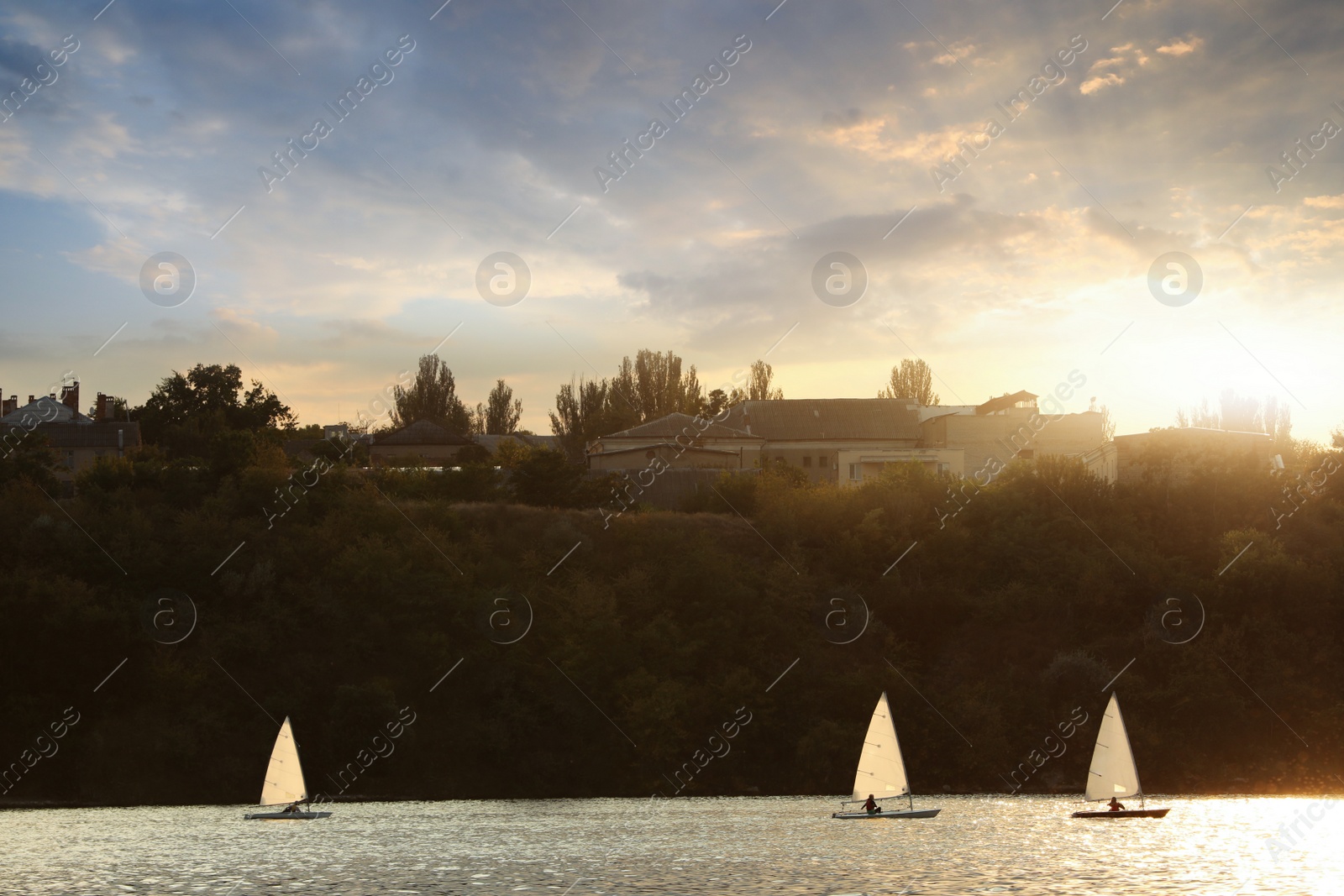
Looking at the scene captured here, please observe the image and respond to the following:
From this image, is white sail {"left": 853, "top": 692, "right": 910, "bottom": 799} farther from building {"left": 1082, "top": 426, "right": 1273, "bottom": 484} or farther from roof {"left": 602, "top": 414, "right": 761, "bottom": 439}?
roof {"left": 602, "top": 414, "right": 761, "bottom": 439}

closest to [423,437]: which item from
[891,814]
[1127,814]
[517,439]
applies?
[517,439]

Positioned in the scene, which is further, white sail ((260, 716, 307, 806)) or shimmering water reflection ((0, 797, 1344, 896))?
white sail ((260, 716, 307, 806))

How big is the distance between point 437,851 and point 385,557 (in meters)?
29.4

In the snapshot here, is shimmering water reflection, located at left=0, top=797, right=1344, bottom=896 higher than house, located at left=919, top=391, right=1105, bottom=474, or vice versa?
house, located at left=919, top=391, right=1105, bottom=474

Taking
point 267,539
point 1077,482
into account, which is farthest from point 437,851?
point 1077,482

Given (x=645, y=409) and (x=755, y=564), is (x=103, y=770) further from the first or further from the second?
(x=645, y=409)

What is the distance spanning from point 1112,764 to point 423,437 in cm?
8663

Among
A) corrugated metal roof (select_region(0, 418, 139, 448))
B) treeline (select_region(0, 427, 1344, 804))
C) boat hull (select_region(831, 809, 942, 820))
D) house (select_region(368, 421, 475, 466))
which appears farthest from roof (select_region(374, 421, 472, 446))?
boat hull (select_region(831, 809, 942, 820))

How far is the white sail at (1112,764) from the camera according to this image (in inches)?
1838

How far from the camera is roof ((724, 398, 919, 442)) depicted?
108m

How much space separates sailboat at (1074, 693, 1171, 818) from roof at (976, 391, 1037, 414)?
178ft

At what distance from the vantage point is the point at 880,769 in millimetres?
47094

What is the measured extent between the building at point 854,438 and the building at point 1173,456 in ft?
20.3

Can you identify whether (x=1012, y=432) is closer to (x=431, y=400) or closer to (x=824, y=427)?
(x=824, y=427)
